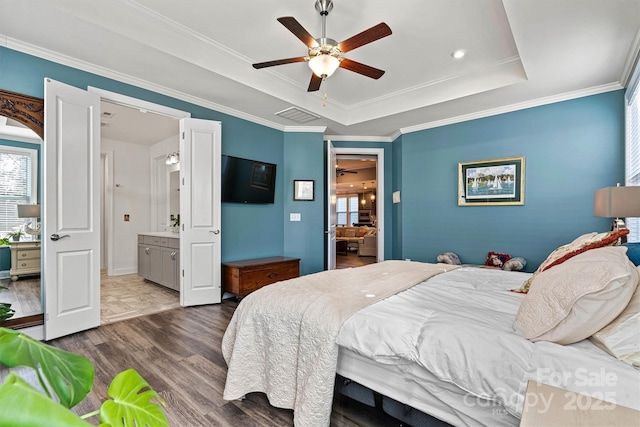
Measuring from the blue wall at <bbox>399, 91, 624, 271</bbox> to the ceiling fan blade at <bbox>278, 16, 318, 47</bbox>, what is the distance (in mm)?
2835

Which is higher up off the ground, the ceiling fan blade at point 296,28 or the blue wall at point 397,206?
the ceiling fan blade at point 296,28

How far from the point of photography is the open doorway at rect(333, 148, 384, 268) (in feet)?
17.8

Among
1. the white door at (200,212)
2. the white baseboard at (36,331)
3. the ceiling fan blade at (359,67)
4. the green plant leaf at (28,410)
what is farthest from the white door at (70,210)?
the green plant leaf at (28,410)

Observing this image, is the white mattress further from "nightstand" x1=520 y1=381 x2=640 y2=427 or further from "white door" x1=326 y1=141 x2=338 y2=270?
"white door" x1=326 y1=141 x2=338 y2=270

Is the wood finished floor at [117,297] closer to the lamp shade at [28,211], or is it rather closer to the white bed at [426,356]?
the lamp shade at [28,211]

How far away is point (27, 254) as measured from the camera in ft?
10.1

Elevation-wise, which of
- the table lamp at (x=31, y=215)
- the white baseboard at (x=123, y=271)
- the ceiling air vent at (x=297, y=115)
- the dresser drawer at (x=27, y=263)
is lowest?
the white baseboard at (x=123, y=271)

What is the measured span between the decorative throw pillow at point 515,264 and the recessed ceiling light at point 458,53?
2.38 metres

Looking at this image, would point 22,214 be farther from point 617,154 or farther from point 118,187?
point 617,154

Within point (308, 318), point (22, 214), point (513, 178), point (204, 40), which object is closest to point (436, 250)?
point (513, 178)

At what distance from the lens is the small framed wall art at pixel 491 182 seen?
3.83 m

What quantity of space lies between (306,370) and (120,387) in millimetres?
1086

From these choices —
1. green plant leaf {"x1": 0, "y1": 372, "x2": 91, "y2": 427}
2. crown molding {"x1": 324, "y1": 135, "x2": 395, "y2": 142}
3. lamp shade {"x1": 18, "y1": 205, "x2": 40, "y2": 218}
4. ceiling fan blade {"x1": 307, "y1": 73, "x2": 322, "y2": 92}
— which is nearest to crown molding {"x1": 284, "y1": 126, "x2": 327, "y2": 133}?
crown molding {"x1": 324, "y1": 135, "x2": 395, "y2": 142}

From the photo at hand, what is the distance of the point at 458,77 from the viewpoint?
366 centimetres
